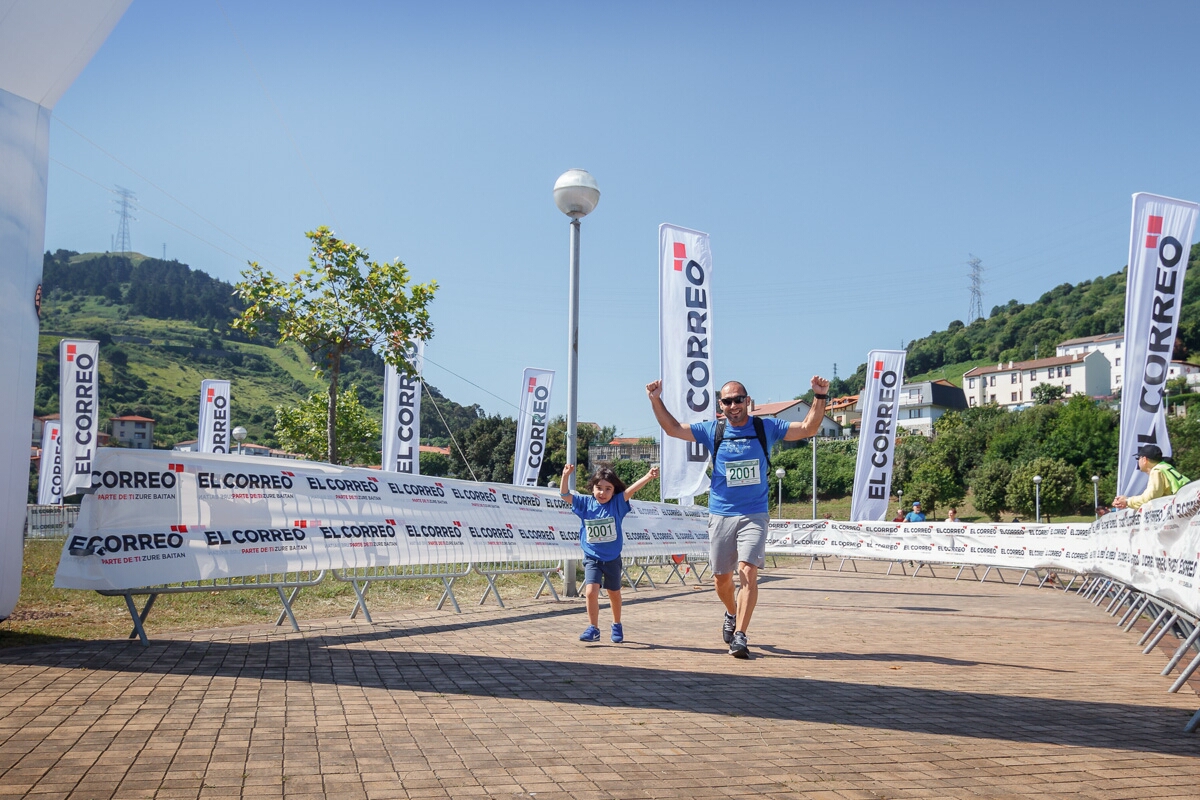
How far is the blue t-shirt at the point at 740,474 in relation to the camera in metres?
7.08

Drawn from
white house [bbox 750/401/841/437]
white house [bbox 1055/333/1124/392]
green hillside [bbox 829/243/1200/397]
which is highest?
green hillside [bbox 829/243/1200/397]

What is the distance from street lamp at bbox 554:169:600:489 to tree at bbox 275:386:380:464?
34.5 m

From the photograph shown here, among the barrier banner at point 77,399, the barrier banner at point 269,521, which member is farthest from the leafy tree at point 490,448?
the barrier banner at point 269,521

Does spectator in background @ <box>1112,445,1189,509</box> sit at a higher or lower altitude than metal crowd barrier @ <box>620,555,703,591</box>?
higher

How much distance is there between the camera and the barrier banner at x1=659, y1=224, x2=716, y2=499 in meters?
13.7

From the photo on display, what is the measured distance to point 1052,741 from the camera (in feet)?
14.2

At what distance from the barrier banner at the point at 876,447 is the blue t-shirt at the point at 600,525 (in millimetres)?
13549

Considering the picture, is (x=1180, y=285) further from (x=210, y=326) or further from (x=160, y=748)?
(x=210, y=326)

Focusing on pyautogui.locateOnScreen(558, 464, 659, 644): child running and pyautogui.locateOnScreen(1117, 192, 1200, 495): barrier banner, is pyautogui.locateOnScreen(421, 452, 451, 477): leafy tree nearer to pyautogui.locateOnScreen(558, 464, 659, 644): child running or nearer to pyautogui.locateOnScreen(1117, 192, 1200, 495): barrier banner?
pyautogui.locateOnScreen(1117, 192, 1200, 495): barrier banner

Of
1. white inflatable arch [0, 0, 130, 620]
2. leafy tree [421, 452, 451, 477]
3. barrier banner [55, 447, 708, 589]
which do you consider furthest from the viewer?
leafy tree [421, 452, 451, 477]

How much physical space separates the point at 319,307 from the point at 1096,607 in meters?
14.3

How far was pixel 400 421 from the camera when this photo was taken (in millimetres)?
24156

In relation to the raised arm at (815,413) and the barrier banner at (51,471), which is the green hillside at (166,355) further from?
the raised arm at (815,413)

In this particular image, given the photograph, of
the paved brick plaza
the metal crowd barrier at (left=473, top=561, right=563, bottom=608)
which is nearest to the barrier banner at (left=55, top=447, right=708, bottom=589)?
the metal crowd barrier at (left=473, top=561, right=563, bottom=608)
